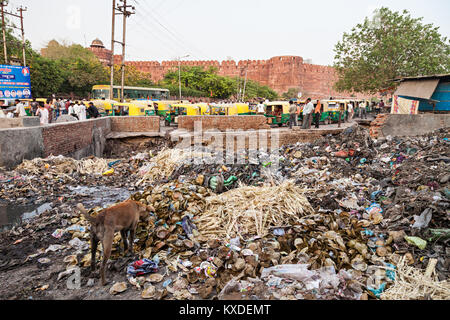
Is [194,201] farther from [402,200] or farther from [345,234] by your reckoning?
[402,200]

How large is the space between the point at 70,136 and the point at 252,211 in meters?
6.67

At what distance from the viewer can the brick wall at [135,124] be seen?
1127 centimetres

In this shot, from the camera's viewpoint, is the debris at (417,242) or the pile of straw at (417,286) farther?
the debris at (417,242)

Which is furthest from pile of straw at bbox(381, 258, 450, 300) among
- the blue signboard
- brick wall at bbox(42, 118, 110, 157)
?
the blue signboard

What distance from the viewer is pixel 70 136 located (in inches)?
325

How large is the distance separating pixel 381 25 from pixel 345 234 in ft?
77.7

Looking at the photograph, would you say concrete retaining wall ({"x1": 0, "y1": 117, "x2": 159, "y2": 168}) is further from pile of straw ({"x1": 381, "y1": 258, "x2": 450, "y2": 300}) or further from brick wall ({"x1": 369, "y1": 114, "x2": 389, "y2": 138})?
brick wall ({"x1": 369, "y1": 114, "x2": 389, "y2": 138})

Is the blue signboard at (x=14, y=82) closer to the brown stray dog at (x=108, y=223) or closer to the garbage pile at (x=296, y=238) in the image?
the garbage pile at (x=296, y=238)

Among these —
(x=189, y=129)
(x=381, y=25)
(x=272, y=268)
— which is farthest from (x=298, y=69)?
(x=272, y=268)

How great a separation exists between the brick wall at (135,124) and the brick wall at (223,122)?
3.48 feet

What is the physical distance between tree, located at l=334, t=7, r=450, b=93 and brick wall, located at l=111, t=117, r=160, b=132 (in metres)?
16.6

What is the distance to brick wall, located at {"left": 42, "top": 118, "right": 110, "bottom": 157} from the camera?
7.31m

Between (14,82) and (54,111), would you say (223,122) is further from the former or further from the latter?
(14,82)

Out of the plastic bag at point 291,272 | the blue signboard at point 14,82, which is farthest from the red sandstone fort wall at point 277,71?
the plastic bag at point 291,272
